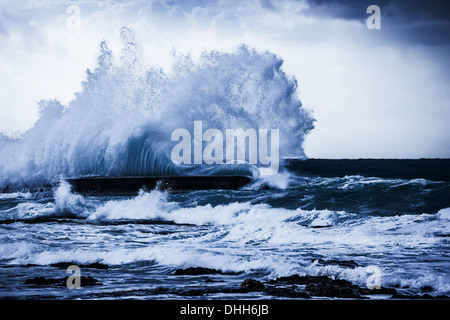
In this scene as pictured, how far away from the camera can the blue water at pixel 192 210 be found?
230 inches

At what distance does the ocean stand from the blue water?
30 mm

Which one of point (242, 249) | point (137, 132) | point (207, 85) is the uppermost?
point (207, 85)

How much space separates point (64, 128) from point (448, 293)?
11016mm

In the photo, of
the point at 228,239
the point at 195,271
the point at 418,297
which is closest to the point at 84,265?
the point at 195,271

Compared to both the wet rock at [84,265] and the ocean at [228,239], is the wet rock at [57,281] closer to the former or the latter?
the ocean at [228,239]

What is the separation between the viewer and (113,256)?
6844 mm

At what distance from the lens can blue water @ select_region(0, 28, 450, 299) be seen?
19.2 ft

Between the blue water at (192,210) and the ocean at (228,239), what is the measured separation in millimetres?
30

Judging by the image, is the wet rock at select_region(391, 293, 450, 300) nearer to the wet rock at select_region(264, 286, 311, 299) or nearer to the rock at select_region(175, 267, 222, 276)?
the wet rock at select_region(264, 286, 311, 299)

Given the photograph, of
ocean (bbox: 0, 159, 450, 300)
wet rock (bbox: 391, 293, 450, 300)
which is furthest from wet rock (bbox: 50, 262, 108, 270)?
wet rock (bbox: 391, 293, 450, 300)

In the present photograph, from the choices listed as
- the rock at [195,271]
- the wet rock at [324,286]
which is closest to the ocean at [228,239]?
the rock at [195,271]

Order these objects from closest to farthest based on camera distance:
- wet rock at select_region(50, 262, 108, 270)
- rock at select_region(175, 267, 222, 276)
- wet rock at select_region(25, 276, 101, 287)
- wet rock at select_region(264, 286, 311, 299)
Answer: wet rock at select_region(264, 286, 311, 299)
wet rock at select_region(25, 276, 101, 287)
rock at select_region(175, 267, 222, 276)
wet rock at select_region(50, 262, 108, 270)

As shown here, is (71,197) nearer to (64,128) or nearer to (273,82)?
(64,128)

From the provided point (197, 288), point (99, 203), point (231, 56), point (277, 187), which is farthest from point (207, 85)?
point (197, 288)
